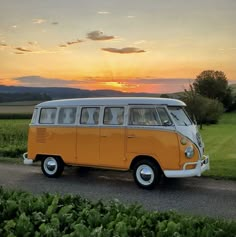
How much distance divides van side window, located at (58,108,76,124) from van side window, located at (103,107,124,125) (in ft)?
3.50

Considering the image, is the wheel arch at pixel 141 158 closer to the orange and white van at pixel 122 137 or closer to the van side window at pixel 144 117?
the orange and white van at pixel 122 137

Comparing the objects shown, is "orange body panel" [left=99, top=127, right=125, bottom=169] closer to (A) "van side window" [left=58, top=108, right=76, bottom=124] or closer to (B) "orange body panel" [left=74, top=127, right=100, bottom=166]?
(B) "orange body panel" [left=74, top=127, right=100, bottom=166]

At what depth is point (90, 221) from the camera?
4906 mm

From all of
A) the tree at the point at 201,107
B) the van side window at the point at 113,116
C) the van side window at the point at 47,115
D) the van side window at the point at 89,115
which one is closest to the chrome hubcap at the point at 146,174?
the van side window at the point at 113,116

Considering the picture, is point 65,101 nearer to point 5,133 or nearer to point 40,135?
point 40,135

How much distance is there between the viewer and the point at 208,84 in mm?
63250

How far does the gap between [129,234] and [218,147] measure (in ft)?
71.0

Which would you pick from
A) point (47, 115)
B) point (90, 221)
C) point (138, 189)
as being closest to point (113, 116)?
point (138, 189)

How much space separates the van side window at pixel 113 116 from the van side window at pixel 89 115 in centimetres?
28

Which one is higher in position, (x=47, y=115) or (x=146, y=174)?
(x=47, y=115)

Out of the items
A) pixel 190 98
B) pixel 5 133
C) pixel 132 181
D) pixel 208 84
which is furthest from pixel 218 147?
pixel 208 84

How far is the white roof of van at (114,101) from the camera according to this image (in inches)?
408

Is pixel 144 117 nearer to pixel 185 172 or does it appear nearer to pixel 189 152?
pixel 189 152

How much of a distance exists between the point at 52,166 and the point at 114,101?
2.72 metres
